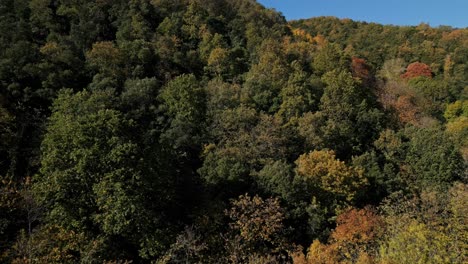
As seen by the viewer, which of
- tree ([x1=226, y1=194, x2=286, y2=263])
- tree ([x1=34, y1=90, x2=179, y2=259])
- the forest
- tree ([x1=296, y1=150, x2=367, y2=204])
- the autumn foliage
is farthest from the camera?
the autumn foliage

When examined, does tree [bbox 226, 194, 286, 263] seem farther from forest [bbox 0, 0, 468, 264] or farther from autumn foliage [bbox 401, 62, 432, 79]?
autumn foliage [bbox 401, 62, 432, 79]

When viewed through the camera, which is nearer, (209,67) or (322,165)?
(322,165)

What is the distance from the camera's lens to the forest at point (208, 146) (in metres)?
26.7

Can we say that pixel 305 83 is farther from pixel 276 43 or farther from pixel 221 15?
pixel 221 15

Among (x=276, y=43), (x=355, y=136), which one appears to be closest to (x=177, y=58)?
(x=276, y=43)

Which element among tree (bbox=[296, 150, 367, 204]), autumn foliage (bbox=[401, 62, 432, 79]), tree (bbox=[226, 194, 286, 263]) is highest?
autumn foliage (bbox=[401, 62, 432, 79])

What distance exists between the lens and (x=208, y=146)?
42562 millimetres

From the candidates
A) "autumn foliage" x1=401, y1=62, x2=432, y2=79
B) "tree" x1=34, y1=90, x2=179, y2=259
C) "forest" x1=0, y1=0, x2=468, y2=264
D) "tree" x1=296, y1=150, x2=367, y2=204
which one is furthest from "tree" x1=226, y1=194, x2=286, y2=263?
"autumn foliage" x1=401, y1=62, x2=432, y2=79

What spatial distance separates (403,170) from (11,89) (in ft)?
148

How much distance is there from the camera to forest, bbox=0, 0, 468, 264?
2669 centimetres

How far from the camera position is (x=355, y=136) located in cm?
5328

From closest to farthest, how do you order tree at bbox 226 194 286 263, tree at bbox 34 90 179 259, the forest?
tree at bbox 34 90 179 259, the forest, tree at bbox 226 194 286 263

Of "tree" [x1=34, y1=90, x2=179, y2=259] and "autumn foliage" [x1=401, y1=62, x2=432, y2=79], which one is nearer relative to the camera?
"tree" [x1=34, y1=90, x2=179, y2=259]

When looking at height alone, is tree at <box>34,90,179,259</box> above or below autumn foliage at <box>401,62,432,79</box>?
below
